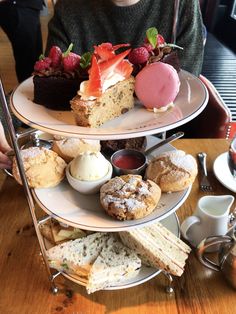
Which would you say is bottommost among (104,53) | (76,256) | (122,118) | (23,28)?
(23,28)

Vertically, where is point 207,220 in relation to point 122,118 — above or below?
below

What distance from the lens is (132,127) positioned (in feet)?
1.96

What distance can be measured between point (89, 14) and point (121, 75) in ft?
3.06

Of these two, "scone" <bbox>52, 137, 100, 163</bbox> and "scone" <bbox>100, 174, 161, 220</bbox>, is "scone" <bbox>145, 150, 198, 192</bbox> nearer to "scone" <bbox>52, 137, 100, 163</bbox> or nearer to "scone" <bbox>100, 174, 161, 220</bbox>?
"scone" <bbox>100, 174, 161, 220</bbox>

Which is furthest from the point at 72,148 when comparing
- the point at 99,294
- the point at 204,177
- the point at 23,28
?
the point at 23,28

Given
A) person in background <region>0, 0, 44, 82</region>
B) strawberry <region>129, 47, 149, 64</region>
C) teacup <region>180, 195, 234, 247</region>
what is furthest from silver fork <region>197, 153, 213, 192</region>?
person in background <region>0, 0, 44, 82</region>

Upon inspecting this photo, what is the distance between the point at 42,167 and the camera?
0.73 meters

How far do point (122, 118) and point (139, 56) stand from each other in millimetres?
135

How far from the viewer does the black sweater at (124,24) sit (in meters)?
1.39

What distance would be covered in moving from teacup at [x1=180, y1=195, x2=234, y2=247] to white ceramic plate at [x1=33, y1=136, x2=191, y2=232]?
0.12 meters

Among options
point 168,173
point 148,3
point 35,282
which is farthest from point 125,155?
point 148,3

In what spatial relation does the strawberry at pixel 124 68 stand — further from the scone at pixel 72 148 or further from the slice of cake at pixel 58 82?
the scone at pixel 72 148

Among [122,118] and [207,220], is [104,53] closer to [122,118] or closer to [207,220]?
[122,118]

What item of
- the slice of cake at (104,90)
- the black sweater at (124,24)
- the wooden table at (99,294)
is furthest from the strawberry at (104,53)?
the black sweater at (124,24)
